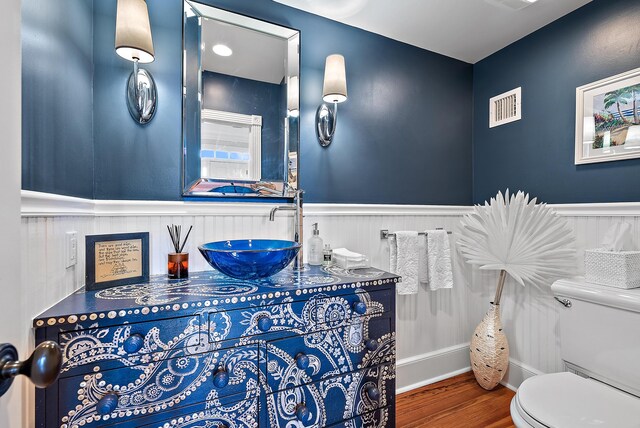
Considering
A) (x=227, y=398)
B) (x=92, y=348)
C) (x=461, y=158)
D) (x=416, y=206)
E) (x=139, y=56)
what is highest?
Result: (x=139, y=56)

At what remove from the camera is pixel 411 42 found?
2.14 m

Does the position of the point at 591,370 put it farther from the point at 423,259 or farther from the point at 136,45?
the point at 136,45

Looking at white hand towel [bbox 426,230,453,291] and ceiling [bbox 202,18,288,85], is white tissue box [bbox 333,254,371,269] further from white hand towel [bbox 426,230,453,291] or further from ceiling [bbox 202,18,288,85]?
ceiling [bbox 202,18,288,85]

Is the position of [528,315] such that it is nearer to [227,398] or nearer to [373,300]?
[373,300]

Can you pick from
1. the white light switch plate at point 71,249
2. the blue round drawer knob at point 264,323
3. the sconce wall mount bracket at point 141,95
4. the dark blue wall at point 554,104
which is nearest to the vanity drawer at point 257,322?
the blue round drawer knob at point 264,323

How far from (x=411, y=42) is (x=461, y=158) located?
903mm

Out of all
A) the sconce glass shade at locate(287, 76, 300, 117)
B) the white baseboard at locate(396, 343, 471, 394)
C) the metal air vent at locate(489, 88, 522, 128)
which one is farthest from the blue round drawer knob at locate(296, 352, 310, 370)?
the metal air vent at locate(489, 88, 522, 128)

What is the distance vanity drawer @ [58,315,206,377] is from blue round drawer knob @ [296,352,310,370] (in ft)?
1.23

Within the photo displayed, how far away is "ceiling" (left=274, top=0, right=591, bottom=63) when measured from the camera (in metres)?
1.75

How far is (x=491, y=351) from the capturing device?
1987 mm

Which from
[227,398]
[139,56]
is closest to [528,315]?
[227,398]

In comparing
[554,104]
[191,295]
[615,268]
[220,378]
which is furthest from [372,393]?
[554,104]

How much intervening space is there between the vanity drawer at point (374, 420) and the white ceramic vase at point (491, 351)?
0.90 m

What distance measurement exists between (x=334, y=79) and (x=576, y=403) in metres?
1.79
